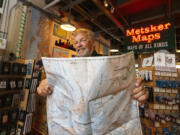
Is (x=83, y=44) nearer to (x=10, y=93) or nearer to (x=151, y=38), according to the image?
(x=10, y=93)

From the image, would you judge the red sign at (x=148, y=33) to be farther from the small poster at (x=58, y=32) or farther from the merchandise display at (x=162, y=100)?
the small poster at (x=58, y=32)

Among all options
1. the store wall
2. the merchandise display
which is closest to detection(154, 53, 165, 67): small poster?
the merchandise display

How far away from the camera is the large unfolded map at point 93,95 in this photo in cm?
41

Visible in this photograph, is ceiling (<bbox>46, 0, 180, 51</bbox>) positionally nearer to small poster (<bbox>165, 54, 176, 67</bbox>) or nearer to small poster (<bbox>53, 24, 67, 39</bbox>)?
small poster (<bbox>53, 24, 67, 39</bbox>)

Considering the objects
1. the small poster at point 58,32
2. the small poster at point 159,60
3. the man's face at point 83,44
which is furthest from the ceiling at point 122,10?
the man's face at point 83,44

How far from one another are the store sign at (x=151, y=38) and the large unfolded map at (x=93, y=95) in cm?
218

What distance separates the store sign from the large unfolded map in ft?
7.14

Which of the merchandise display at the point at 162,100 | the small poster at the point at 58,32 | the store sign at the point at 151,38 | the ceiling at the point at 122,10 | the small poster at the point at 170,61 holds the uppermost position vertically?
the ceiling at the point at 122,10

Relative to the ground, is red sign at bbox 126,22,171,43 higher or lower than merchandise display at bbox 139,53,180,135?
higher

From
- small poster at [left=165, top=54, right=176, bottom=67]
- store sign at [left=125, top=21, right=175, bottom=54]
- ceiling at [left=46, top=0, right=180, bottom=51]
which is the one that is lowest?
small poster at [left=165, top=54, right=176, bottom=67]

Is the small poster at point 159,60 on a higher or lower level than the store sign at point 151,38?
lower

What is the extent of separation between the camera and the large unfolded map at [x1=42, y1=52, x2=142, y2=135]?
0.41m

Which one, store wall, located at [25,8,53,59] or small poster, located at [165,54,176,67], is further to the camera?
store wall, located at [25,8,53,59]

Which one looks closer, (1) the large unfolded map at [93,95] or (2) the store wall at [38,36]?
(1) the large unfolded map at [93,95]
